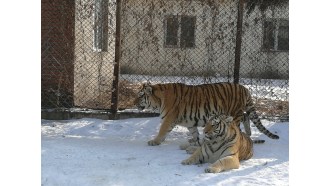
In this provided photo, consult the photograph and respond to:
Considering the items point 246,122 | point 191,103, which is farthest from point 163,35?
point 191,103

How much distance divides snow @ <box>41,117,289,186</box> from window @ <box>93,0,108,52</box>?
2376mm

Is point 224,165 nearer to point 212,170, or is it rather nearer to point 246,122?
point 212,170

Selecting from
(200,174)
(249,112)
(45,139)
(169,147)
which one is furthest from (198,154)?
(45,139)

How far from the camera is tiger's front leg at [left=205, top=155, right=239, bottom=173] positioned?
14.9 feet

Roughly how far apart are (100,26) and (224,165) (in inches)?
200

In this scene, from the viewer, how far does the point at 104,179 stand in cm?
438

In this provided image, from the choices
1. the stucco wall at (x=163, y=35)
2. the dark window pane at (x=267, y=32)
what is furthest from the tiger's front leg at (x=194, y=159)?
the dark window pane at (x=267, y=32)

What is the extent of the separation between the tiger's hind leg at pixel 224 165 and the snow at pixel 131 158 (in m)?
0.06

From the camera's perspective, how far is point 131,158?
5156 mm

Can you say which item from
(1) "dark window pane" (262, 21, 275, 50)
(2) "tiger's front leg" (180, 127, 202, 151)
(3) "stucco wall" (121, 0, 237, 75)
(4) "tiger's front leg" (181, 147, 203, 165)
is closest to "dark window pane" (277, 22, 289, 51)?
(1) "dark window pane" (262, 21, 275, 50)

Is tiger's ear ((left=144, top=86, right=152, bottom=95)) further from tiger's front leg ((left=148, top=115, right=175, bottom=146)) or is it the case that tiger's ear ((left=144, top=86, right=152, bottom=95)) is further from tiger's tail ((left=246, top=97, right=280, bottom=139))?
tiger's tail ((left=246, top=97, right=280, bottom=139))

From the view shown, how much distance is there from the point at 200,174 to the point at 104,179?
3.20ft

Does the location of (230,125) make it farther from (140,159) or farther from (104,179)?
(104,179)

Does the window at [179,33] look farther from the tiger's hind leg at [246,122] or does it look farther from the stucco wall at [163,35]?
the tiger's hind leg at [246,122]
